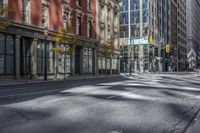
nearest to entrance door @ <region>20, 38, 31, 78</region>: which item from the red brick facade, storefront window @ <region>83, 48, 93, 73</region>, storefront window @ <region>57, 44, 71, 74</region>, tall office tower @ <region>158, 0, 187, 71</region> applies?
the red brick facade

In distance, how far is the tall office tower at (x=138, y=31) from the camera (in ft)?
286

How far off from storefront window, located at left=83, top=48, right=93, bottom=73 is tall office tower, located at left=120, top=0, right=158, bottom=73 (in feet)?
109

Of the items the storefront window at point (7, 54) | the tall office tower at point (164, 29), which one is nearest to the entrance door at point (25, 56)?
the storefront window at point (7, 54)

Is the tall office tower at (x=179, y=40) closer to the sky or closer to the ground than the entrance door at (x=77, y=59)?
closer to the sky

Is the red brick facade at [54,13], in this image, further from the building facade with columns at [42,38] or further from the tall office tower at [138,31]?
the tall office tower at [138,31]

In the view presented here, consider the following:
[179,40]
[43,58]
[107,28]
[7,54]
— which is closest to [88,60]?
[107,28]

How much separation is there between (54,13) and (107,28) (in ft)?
67.1

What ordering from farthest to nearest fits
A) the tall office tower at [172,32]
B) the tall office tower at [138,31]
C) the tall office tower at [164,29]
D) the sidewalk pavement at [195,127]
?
the tall office tower at [172,32], the tall office tower at [164,29], the tall office tower at [138,31], the sidewalk pavement at [195,127]

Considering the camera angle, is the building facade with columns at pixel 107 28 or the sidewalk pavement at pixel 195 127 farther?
the building facade with columns at pixel 107 28

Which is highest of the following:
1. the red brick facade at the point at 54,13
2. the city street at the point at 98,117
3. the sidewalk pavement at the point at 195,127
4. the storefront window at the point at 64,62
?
the red brick facade at the point at 54,13

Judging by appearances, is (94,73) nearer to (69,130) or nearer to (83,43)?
(83,43)

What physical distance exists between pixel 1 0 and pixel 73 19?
15.4 meters

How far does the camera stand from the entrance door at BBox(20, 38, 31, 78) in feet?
116

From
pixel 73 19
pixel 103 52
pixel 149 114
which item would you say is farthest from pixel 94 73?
pixel 149 114
